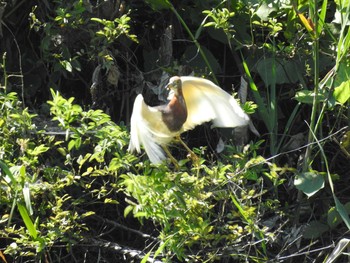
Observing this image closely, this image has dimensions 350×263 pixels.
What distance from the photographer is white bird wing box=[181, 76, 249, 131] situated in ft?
9.69

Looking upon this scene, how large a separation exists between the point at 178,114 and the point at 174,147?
37 centimetres

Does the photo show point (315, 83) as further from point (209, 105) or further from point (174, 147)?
point (174, 147)

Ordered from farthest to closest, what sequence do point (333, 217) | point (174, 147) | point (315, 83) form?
1. point (174, 147)
2. point (333, 217)
3. point (315, 83)

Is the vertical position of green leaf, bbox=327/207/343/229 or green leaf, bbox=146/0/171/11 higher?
green leaf, bbox=146/0/171/11

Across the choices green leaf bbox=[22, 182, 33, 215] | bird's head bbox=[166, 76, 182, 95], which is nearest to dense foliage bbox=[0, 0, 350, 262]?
green leaf bbox=[22, 182, 33, 215]

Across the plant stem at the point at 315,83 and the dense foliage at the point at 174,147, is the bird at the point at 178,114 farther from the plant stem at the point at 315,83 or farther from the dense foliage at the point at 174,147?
the plant stem at the point at 315,83

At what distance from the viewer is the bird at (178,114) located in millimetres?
2789

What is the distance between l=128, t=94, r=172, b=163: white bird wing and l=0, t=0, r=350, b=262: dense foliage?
5 cm

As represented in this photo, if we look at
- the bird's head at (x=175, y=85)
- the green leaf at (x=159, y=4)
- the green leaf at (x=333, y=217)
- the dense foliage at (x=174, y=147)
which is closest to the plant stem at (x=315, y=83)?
the dense foliage at (x=174, y=147)

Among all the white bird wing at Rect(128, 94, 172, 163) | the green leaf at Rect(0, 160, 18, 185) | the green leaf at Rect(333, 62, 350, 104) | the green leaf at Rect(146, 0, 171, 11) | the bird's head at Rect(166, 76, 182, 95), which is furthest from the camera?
the green leaf at Rect(146, 0, 171, 11)

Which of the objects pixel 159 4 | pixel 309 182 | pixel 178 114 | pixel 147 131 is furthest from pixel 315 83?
pixel 159 4

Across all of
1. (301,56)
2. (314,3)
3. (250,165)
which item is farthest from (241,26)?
(250,165)

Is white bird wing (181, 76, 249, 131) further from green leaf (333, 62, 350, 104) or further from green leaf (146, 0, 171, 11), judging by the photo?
green leaf (146, 0, 171, 11)

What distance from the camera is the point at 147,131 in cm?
281
